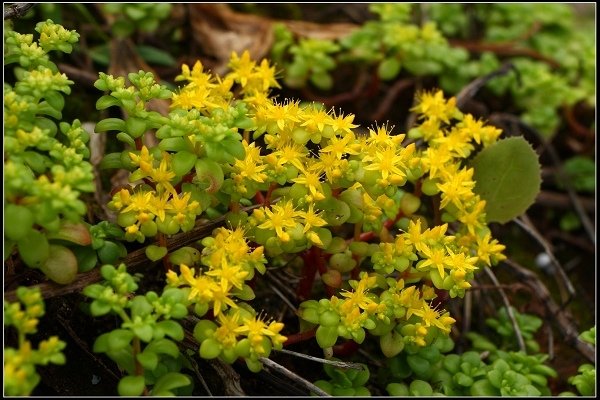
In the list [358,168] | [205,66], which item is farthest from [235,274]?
[205,66]

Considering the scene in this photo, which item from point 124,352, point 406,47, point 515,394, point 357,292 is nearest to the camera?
point 124,352

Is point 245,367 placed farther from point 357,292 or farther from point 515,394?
point 515,394

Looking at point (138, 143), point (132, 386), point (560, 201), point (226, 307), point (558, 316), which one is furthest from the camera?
Answer: point (560, 201)

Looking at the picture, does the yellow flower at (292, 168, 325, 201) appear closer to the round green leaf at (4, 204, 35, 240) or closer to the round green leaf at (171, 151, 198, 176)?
the round green leaf at (171, 151, 198, 176)

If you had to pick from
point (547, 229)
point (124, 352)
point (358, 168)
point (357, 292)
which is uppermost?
point (358, 168)

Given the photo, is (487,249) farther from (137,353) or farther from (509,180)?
(137,353)

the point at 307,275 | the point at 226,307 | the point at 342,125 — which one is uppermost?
the point at 342,125

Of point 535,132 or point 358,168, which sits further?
point 535,132

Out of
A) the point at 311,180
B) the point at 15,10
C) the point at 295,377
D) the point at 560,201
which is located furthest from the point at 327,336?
the point at 560,201
